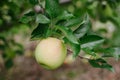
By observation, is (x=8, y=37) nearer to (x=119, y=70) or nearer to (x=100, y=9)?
(x=100, y=9)

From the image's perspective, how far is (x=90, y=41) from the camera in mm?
1395

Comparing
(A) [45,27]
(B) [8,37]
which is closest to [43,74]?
(B) [8,37]

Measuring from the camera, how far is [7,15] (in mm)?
2139

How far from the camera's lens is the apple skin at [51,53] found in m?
1.25

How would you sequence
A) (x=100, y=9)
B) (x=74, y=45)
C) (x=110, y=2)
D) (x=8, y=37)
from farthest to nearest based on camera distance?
(x=8, y=37) → (x=100, y=9) → (x=110, y=2) → (x=74, y=45)

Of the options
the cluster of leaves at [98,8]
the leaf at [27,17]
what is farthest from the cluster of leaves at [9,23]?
the leaf at [27,17]

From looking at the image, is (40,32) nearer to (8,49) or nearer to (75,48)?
(75,48)

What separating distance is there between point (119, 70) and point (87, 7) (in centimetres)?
149

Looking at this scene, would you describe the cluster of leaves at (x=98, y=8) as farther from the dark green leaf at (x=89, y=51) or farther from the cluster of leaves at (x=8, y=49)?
the dark green leaf at (x=89, y=51)

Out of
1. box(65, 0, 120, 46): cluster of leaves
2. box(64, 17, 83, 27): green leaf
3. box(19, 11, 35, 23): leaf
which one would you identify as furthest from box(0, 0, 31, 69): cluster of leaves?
A: box(64, 17, 83, 27): green leaf

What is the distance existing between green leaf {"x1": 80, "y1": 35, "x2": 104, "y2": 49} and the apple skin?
0.12 meters

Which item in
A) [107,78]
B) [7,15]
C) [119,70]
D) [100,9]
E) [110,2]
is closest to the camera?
[110,2]

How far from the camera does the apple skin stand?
1253 millimetres

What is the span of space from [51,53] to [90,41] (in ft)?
0.68
